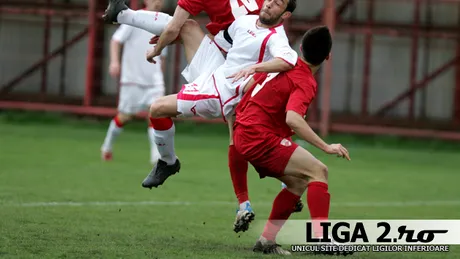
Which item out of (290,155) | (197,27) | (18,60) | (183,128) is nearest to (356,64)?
(183,128)

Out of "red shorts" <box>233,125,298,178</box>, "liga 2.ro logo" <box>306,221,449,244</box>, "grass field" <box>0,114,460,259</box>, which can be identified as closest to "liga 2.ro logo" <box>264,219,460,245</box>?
"liga 2.ro logo" <box>306,221,449,244</box>

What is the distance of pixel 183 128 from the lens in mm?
20531

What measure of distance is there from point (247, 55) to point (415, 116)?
1282 cm

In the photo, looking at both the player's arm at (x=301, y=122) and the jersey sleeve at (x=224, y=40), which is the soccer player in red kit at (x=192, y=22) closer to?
the jersey sleeve at (x=224, y=40)

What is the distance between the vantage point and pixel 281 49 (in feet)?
27.8

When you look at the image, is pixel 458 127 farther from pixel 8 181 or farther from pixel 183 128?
pixel 8 181

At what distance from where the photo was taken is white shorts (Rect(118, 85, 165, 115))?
1514cm

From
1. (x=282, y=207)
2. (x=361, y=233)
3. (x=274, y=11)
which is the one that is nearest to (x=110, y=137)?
(x=361, y=233)

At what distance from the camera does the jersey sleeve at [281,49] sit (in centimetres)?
822

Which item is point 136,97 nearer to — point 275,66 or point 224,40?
point 224,40

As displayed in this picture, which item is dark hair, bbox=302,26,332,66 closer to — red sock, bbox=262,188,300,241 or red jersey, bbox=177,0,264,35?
red sock, bbox=262,188,300,241

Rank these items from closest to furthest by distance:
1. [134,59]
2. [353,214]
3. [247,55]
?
[247,55] → [353,214] → [134,59]

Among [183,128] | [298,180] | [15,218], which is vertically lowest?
[183,128]

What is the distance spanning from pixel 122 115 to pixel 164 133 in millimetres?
5882
